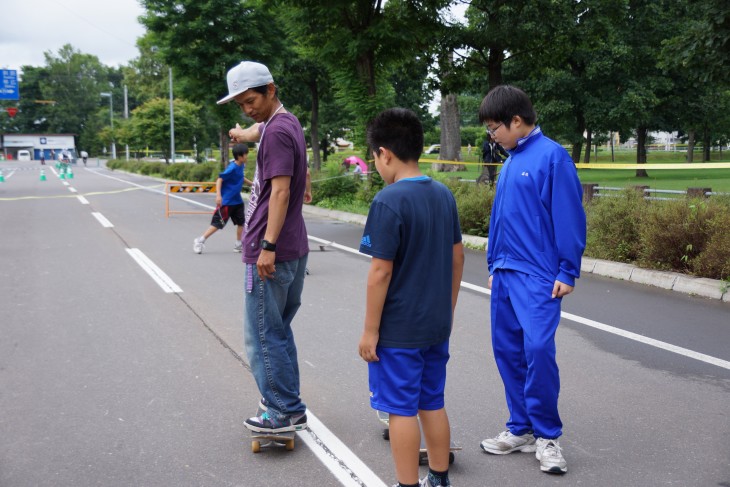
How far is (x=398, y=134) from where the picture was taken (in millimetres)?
2912

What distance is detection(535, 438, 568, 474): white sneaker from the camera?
3521 mm

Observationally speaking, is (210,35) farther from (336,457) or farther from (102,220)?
(336,457)

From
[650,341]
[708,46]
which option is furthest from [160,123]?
[650,341]

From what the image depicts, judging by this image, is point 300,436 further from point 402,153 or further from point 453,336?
point 453,336

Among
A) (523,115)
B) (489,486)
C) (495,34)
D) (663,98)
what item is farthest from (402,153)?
(663,98)

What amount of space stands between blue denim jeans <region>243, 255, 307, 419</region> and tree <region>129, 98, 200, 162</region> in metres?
50.3

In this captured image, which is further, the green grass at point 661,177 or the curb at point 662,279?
the green grass at point 661,177

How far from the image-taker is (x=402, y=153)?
9.59ft

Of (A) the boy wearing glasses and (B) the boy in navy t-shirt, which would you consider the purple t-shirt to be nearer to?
(B) the boy in navy t-shirt

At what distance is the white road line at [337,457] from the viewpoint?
3451 millimetres

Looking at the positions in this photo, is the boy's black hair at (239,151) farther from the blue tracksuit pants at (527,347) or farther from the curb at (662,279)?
the blue tracksuit pants at (527,347)

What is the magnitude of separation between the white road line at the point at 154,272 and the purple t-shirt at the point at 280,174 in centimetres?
471

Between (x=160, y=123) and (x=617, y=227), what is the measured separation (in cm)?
4709

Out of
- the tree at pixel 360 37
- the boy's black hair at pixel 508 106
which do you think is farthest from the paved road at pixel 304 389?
the tree at pixel 360 37
